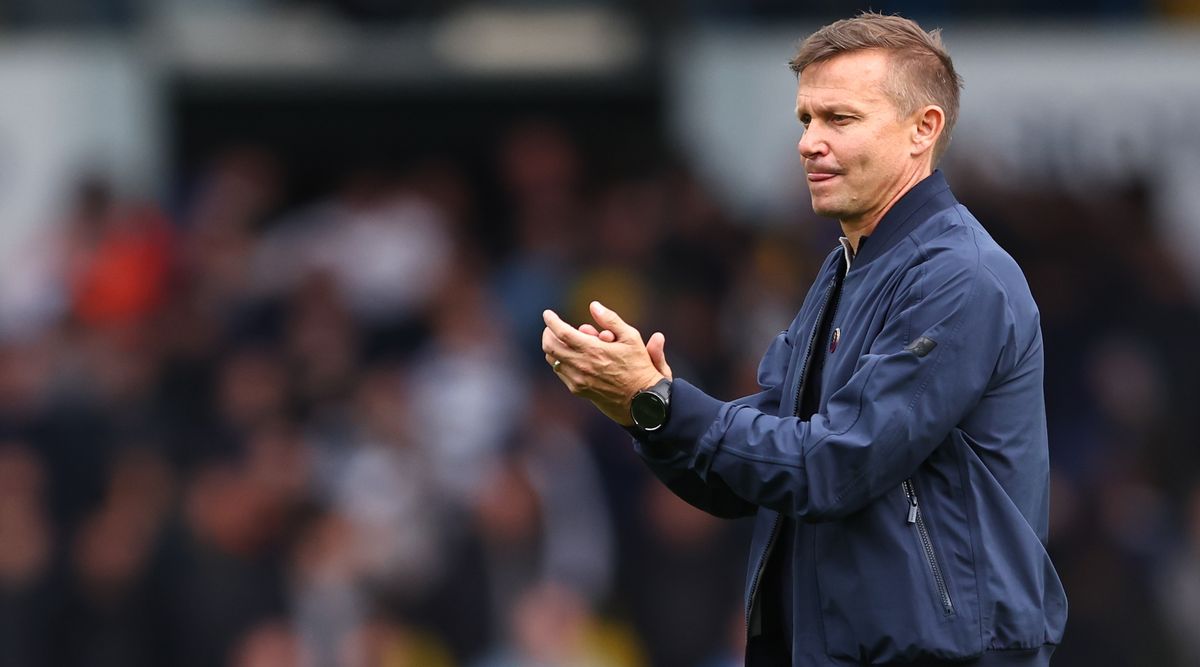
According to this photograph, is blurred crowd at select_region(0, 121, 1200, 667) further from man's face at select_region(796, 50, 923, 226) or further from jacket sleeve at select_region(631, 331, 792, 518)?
man's face at select_region(796, 50, 923, 226)

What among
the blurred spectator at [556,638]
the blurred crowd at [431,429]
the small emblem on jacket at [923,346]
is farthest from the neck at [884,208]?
the blurred spectator at [556,638]

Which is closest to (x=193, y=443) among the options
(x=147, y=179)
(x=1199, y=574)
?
(x=147, y=179)

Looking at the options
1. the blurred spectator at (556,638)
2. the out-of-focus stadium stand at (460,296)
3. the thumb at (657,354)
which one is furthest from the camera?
the out-of-focus stadium stand at (460,296)

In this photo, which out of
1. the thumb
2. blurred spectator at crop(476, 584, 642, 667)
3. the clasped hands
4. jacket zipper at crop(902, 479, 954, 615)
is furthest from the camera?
blurred spectator at crop(476, 584, 642, 667)

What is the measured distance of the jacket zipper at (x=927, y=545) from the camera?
3.25m

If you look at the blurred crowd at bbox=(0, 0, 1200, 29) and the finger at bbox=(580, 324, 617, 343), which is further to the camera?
the blurred crowd at bbox=(0, 0, 1200, 29)

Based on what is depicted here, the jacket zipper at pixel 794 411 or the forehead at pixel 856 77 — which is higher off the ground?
the forehead at pixel 856 77

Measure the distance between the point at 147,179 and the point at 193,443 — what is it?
305cm

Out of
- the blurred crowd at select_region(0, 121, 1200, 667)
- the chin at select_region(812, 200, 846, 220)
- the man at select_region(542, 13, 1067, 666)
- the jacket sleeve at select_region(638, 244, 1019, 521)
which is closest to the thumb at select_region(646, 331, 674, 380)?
the man at select_region(542, 13, 1067, 666)

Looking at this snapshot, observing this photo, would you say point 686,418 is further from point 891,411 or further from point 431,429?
point 431,429

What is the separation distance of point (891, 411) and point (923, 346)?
0.39 feet

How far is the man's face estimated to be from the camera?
3416 millimetres

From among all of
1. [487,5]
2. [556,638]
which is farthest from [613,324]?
[487,5]

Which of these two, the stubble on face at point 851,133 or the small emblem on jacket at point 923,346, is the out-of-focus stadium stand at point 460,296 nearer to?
the stubble on face at point 851,133
